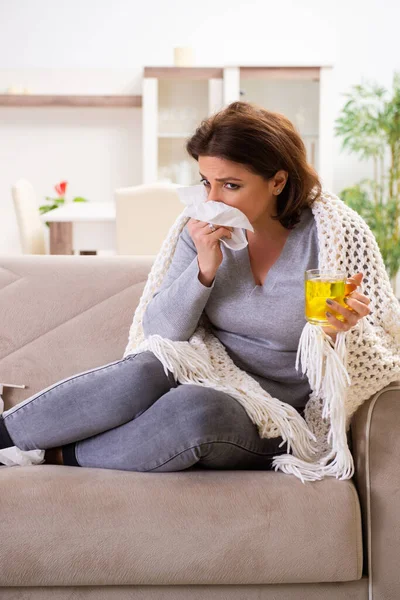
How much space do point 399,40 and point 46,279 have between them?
4.09 metres

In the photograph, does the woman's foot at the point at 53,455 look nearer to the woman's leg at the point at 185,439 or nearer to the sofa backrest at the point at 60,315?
the woman's leg at the point at 185,439

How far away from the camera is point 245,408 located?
1.66m

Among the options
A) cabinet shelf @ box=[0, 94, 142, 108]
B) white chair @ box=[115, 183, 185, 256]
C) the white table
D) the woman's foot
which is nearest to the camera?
the woman's foot

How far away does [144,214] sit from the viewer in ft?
11.7

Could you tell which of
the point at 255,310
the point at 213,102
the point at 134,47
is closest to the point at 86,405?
the point at 255,310

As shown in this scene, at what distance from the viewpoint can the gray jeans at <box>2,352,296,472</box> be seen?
1.56 m

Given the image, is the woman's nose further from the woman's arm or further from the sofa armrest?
the sofa armrest

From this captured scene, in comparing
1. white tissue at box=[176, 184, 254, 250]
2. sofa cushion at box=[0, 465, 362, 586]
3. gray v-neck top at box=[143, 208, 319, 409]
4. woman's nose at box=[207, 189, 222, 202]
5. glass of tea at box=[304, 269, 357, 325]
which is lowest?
sofa cushion at box=[0, 465, 362, 586]

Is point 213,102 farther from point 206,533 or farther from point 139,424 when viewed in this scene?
point 206,533

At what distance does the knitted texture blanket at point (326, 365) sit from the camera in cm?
160

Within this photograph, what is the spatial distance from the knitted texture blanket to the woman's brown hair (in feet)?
0.18

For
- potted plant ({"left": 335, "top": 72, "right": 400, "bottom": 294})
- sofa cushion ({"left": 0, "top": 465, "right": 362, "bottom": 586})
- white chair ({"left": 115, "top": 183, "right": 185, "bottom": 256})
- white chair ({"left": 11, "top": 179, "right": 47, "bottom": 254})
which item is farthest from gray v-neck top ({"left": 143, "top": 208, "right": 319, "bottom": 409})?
potted plant ({"left": 335, "top": 72, "right": 400, "bottom": 294})

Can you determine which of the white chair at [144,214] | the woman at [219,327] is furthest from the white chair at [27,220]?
the woman at [219,327]

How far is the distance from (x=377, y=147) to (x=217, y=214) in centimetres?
373
